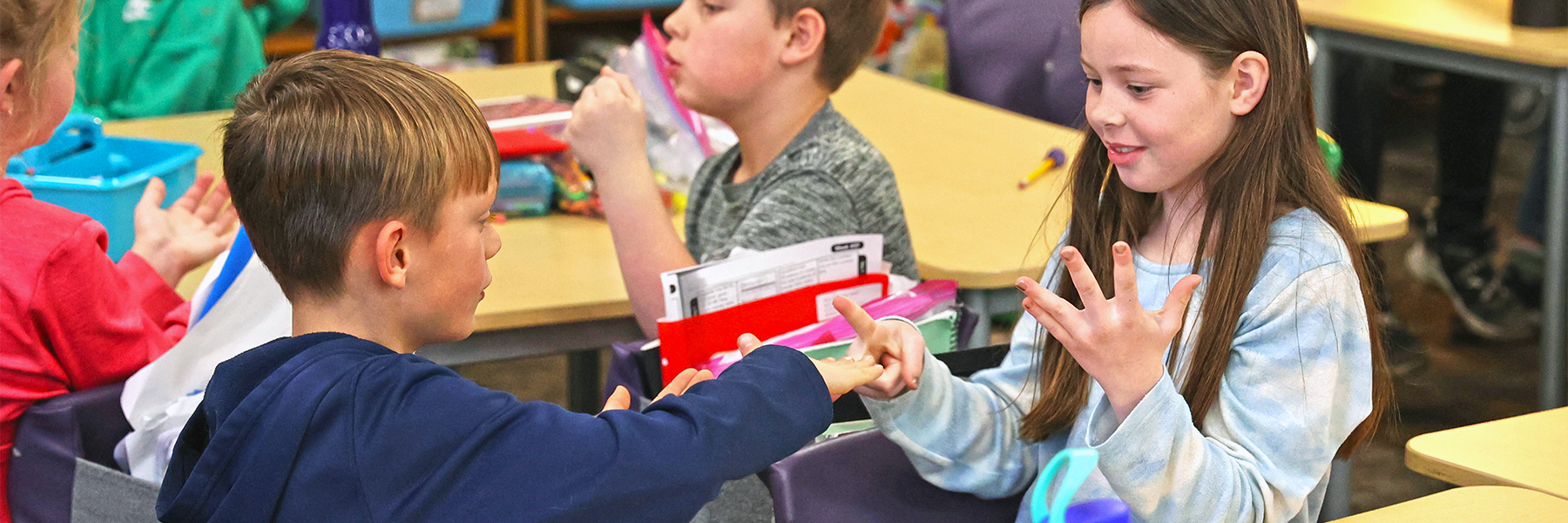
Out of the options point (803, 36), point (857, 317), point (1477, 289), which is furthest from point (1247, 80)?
point (1477, 289)

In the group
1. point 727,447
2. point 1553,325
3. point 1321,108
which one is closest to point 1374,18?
point 1321,108

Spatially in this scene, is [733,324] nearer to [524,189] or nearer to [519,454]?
[519,454]

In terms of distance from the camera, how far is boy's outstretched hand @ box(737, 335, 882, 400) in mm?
1051

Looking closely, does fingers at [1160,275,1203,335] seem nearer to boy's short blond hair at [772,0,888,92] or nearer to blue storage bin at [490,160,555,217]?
boy's short blond hair at [772,0,888,92]

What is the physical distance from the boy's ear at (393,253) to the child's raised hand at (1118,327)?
0.41m

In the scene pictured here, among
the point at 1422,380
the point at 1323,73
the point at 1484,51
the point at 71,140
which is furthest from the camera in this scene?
the point at 1323,73

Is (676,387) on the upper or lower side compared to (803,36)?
lower

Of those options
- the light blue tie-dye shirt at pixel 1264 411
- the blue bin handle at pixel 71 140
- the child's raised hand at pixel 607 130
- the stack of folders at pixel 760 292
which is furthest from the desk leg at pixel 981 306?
the blue bin handle at pixel 71 140

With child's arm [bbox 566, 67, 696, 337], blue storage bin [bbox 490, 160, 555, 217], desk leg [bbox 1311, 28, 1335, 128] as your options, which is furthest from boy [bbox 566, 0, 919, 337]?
desk leg [bbox 1311, 28, 1335, 128]

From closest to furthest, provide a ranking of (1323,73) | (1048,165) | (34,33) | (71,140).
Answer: (34,33), (71,140), (1048,165), (1323,73)

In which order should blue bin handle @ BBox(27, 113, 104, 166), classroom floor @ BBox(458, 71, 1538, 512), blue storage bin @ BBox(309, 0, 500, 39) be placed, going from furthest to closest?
blue storage bin @ BBox(309, 0, 500, 39)
classroom floor @ BBox(458, 71, 1538, 512)
blue bin handle @ BBox(27, 113, 104, 166)

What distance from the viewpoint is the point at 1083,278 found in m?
0.93

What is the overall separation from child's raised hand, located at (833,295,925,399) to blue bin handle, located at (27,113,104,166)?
1142 millimetres

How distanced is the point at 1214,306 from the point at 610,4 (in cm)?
319
